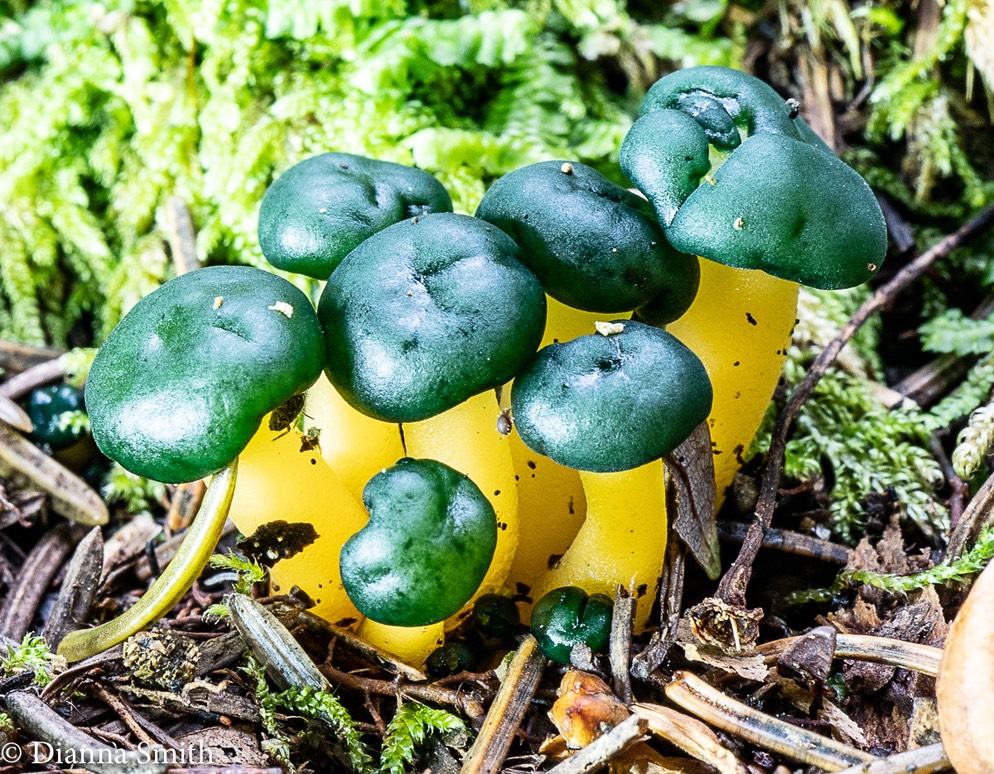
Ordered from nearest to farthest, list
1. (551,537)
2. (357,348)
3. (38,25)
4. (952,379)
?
(357,348) → (551,537) → (952,379) → (38,25)

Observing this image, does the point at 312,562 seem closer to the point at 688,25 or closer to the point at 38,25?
the point at 688,25

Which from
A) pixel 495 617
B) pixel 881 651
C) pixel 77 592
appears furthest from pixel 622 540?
pixel 77 592

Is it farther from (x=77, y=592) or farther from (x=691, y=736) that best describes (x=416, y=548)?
(x=77, y=592)

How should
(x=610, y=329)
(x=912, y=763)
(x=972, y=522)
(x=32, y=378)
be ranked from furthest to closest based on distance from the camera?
(x=32, y=378)
(x=972, y=522)
(x=610, y=329)
(x=912, y=763)

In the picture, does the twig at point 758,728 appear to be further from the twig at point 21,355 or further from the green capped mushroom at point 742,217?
the twig at point 21,355

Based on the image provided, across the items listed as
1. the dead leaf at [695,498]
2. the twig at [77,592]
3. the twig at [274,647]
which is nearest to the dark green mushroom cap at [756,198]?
the dead leaf at [695,498]

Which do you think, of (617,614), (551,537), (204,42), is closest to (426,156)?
(204,42)
